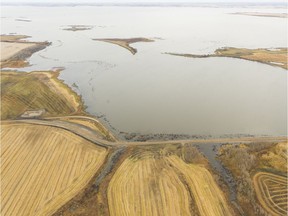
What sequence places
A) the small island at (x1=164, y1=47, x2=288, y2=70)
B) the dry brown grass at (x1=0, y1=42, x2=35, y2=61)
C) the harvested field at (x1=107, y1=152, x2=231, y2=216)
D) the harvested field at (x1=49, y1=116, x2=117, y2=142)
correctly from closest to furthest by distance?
the harvested field at (x1=107, y1=152, x2=231, y2=216)
the harvested field at (x1=49, y1=116, x2=117, y2=142)
the small island at (x1=164, y1=47, x2=288, y2=70)
the dry brown grass at (x1=0, y1=42, x2=35, y2=61)

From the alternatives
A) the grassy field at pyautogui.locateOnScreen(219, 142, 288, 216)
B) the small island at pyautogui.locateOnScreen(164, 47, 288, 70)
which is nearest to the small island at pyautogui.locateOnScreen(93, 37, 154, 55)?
the small island at pyautogui.locateOnScreen(164, 47, 288, 70)

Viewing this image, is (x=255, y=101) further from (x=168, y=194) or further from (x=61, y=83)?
(x=61, y=83)

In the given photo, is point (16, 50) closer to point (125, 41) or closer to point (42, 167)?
point (125, 41)

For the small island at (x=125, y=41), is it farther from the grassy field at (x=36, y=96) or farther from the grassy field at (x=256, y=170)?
the grassy field at (x=256, y=170)

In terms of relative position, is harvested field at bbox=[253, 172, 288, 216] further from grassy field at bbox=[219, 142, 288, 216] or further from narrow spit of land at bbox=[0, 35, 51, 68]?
narrow spit of land at bbox=[0, 35, 51, 68]

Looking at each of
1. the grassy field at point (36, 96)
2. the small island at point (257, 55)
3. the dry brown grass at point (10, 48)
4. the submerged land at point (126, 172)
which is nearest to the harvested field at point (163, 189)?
the submerged land at point (126, 172)

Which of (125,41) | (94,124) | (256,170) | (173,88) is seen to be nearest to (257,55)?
(173,88)
